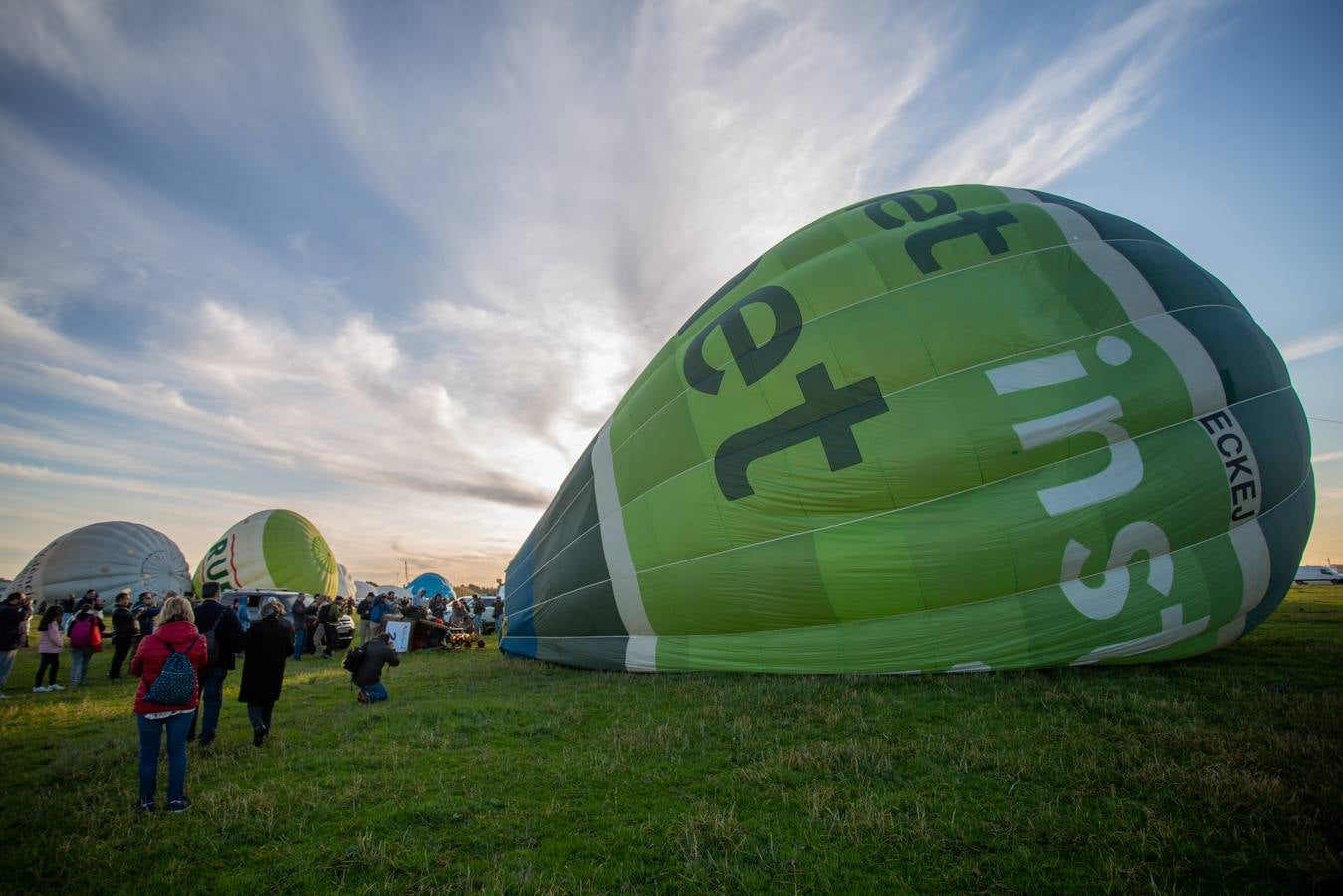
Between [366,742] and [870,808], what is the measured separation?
194 inches

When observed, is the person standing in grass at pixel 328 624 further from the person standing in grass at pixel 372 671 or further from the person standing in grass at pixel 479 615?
the person standing in grass at pixel 372 671

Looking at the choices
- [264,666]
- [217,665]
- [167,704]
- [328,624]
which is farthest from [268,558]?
[167,704]

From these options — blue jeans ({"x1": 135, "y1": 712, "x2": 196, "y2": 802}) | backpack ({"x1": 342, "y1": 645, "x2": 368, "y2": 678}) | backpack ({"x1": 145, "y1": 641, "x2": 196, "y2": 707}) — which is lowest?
blue jeans ({"x1": 135, "y1": 712, "x2": 196, "y2": 802})

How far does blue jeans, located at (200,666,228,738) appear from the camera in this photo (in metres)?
6.43

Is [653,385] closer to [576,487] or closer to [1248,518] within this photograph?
[576,487]

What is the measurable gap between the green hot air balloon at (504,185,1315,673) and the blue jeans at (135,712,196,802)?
17.5ft

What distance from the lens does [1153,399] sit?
7023 mm

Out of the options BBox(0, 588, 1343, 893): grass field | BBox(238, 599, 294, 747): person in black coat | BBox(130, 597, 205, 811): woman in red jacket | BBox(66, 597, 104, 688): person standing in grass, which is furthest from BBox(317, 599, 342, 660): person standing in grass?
BBox(130, 597, 205, 811): woman in red jacket

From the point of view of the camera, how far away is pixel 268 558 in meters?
24.3

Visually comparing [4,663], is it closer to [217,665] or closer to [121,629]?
[121,629]

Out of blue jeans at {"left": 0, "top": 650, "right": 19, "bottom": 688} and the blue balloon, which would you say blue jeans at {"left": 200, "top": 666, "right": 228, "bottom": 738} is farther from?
the blue balloon

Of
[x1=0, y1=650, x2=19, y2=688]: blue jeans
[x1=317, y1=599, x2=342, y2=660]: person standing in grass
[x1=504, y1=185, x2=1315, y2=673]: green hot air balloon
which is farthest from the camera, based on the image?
[x1=317, y1=599, x2=342, y2=660]: person standing in grass

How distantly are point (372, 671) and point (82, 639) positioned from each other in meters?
6.29

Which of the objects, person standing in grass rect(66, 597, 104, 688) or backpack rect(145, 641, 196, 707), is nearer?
backpack rect(145, 641, 196, 707)
